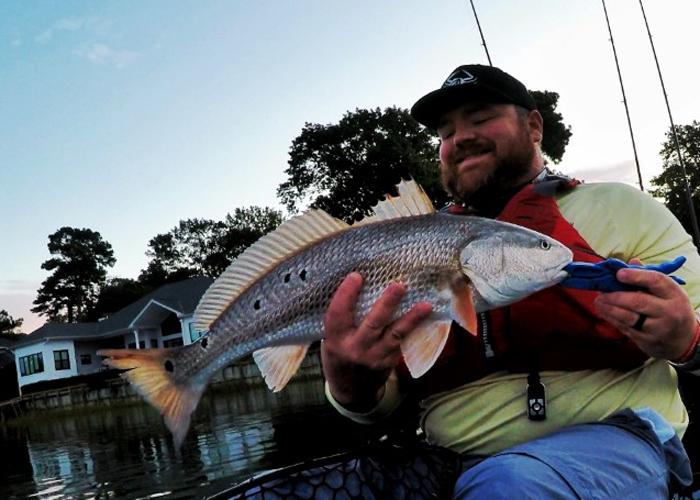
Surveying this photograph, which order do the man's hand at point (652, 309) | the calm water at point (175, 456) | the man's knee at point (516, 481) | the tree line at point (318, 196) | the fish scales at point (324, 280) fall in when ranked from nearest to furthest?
the man's knee at point (516, 481), the man's hand at point (652, 309), the fish scales at point (324, 280), the calm water at point (175, 456), the tree line at point (318, 196)

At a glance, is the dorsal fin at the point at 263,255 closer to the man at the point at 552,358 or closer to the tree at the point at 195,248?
the man at the point at 552,358

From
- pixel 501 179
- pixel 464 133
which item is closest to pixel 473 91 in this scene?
pixel 464 133

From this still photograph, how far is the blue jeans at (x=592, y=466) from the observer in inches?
74.1

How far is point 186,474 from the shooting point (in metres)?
9.95

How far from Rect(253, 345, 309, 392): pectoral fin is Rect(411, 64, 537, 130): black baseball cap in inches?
59.8

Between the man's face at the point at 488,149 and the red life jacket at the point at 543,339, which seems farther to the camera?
the man's face at the point at 488,149

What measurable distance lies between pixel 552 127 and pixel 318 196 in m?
18.2

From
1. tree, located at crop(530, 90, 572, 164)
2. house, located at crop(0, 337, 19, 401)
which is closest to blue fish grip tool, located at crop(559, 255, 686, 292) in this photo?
tree, located at crop(530, 90, 572, 164)

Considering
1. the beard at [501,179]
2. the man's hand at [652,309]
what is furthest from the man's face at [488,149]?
the man's hand at [652,309]

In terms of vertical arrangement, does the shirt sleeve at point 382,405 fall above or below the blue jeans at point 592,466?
above

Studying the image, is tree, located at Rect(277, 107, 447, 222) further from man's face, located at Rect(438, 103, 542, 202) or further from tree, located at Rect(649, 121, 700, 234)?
man's face, located at Rect(438, 103, 542, 202)

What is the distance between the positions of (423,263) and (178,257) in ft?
278

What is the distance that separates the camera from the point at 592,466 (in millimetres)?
2029

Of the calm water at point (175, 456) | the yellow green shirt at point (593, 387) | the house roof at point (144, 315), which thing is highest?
the house roof at point (144, 315)
